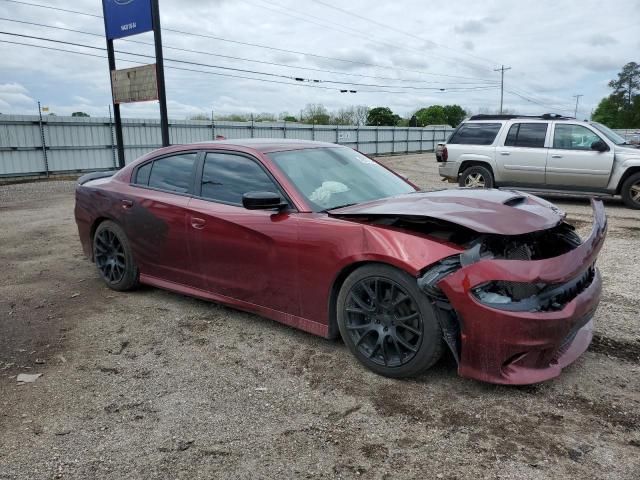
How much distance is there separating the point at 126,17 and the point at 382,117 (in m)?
62.4

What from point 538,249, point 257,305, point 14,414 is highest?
point 538,249

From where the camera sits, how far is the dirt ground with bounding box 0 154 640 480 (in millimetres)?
2463

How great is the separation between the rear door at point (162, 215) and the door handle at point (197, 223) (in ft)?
0.37

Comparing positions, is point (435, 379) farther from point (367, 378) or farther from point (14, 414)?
point (14, 414)

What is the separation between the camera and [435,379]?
3.24 metres

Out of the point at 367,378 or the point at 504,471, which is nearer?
the point at 504,471

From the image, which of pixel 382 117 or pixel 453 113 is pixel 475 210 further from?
pixel 453 113

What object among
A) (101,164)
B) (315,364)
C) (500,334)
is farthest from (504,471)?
(101,164)

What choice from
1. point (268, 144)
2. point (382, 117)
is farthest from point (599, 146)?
point (382, 117)

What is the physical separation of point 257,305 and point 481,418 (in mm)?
1856

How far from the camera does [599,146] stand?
404 inches

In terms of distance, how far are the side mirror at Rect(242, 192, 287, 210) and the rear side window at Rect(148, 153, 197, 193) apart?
1108 millimetres

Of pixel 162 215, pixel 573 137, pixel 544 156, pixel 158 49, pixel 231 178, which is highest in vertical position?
pixel 158 49

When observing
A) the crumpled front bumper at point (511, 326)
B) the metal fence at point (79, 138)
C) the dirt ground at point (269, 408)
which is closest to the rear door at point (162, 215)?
the dirt ground at point (269, 408)
